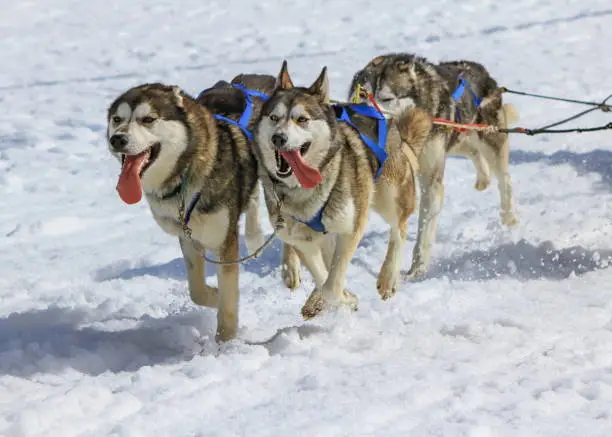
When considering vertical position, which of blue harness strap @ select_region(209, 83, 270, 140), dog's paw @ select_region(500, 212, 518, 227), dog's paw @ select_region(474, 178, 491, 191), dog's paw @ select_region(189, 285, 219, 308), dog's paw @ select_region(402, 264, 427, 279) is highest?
blue harness strap @ select_region(209, 83, 270, 140)

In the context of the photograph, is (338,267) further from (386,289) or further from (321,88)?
A: (321,88)

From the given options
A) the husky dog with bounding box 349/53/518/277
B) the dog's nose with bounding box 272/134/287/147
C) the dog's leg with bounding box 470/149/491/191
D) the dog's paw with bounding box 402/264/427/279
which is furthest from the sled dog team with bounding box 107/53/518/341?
the dog's leg with bounding box 470/149/491/191

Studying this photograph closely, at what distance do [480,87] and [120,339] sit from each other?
253 centimetres

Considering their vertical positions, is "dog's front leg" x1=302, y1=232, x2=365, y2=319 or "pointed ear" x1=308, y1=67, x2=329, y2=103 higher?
"pointed ear" x1=308, y1=67, x2=329, y2=103

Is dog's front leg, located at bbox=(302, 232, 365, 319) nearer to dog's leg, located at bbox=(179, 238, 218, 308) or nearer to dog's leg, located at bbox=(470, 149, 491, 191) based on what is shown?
dog's leg, located at bbox=(179, 238, 218, 308)

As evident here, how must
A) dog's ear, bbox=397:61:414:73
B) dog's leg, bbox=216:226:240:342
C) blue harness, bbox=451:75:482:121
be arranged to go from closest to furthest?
dog's leg, bbox=216:226:240:342
dog's ear, bbox=397:61:414:73
blue harness, bbox=451:75:482:121

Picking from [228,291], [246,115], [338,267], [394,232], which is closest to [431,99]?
[394,232]

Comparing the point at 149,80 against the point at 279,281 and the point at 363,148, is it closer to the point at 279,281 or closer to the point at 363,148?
the point at 279,281

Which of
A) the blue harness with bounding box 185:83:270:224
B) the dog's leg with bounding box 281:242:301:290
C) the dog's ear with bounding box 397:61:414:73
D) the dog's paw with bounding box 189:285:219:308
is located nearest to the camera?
the blue harness with bounding box 185:83:270:224

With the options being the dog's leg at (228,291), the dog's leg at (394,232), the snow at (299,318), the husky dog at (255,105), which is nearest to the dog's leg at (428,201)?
the snow at (299,318)

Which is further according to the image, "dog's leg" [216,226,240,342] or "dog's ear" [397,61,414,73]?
"dog's ear" [397,61,414,73]

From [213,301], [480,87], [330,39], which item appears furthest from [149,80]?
[213,301]

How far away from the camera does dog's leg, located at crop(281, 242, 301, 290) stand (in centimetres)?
412

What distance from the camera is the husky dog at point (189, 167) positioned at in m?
3.19
